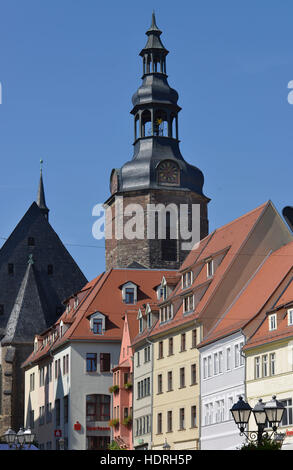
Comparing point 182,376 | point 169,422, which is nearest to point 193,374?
point 182,376

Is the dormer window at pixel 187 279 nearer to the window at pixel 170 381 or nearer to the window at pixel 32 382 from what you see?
the window at pixel 170 381

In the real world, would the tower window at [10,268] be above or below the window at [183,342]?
above

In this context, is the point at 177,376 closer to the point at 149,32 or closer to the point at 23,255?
the point at 23,255

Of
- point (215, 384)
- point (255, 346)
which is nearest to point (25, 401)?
point (215, 384)

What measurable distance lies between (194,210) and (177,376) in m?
39.6

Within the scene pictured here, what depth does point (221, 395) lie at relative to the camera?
1944 inches

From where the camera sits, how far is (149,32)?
321 feet

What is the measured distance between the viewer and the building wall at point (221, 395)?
47344 mm

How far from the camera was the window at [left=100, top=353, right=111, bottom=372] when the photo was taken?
69.5 meters

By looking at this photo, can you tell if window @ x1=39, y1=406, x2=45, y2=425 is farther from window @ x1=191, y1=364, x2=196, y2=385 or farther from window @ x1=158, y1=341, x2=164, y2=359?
window @ x1=191, y1=364, x2=196, y2=385

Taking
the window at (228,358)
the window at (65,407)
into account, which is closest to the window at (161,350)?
the window at (228,358)

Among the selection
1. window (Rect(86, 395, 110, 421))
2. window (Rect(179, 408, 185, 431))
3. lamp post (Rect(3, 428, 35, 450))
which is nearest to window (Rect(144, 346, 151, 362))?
window (Rect(179, 408, 185, 431))

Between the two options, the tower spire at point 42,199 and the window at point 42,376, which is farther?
the tower spire at point 42,199

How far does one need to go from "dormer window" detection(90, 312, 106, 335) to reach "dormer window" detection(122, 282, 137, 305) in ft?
7.97
